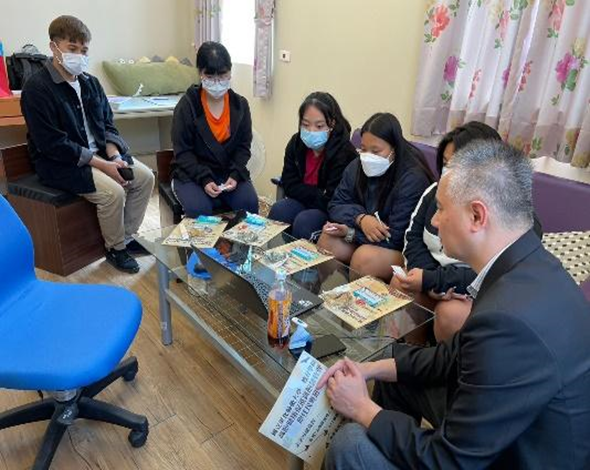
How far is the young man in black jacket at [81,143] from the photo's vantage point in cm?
234

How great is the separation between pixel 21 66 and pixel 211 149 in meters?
1.94

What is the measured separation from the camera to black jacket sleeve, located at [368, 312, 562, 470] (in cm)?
76

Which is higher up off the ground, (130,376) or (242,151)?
(242,151)

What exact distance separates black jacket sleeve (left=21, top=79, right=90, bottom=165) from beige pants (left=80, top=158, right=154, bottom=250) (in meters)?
0.20

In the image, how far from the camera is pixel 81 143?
255cm

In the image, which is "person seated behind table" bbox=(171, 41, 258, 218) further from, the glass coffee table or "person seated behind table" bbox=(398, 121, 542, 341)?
"person seated behind table" bbox=(398, 121, 542, 341)

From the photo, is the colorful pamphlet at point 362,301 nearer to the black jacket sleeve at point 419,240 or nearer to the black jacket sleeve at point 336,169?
the black jacket sleeve at point 419,240

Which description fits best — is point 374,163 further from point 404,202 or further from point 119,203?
point 119,203

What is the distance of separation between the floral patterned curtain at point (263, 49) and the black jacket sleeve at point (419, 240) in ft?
6.59

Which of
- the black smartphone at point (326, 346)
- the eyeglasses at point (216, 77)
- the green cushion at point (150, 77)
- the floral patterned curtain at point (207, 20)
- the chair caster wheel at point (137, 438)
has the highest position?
the floral patterned curtain at point (207, 20)

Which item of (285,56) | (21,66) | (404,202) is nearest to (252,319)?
(404,202)

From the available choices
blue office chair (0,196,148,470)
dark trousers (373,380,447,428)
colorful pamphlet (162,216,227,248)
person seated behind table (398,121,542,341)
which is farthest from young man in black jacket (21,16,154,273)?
dark trousers (373,380,447,428)

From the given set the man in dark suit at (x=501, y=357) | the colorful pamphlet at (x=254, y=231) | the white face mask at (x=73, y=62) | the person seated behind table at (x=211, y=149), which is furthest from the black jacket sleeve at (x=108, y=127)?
the man in dark suit at (x=501, y=357)

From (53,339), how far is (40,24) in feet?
11.0
